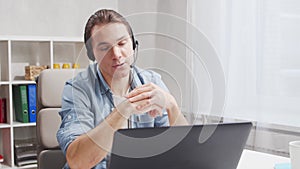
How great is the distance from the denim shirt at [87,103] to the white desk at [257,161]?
0.29 meters

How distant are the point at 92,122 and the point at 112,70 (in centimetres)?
19

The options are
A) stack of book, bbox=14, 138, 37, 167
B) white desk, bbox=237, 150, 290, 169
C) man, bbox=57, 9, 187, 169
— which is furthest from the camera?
stack of book, bbox=14, 138, 37, 167

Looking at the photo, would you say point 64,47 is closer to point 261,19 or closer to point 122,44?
point 261,19

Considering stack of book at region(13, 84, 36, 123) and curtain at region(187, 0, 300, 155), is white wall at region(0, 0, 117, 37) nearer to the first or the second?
stack of book at region(13, 84, 36, 123)

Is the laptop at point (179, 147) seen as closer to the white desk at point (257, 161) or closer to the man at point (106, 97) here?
the man at point (106, 97)

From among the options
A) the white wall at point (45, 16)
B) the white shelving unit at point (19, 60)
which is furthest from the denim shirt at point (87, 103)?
the white wall at point (45, 16)

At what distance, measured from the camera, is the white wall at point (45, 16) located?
3338mm

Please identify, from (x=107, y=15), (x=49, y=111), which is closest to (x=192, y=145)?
(x=107, y=15)

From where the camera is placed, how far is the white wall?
3338 millimetres

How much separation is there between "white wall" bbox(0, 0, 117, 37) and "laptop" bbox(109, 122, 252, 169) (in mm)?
2643

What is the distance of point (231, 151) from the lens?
40.5 inches

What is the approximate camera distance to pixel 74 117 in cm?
149

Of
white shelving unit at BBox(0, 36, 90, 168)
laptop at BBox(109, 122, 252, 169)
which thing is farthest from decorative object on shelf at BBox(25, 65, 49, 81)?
laptop at BBox(109, 122, 252, 169)

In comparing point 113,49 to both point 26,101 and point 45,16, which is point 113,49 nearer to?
point 26,101
